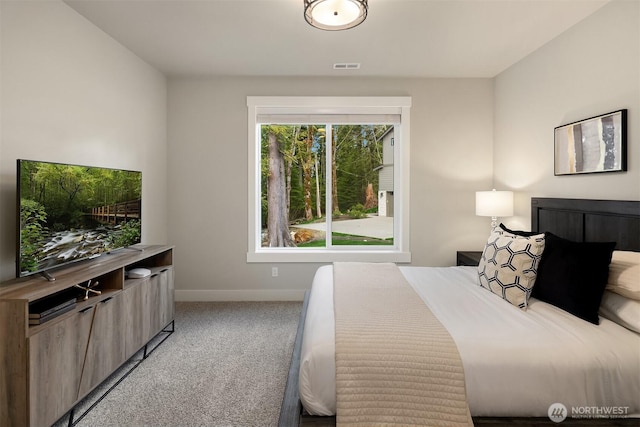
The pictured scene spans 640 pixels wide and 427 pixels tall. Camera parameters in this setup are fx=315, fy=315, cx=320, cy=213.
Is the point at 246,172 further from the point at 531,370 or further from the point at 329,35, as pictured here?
the point at 531,370

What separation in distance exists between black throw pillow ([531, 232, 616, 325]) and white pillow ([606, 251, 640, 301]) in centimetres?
4

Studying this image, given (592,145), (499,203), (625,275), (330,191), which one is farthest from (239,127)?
(625,275)

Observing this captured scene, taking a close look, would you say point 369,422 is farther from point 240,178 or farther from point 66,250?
point 240,178

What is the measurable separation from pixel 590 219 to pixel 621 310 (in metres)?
0.90

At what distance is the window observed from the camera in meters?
3.79

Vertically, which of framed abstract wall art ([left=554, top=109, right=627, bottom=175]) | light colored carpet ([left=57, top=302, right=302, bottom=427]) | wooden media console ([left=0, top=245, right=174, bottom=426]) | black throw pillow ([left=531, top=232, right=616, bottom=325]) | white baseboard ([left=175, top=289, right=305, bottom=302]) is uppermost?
framed abstract wall art ([left=554, top=109, right=627, bottom=175])

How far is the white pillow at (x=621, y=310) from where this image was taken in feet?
5.06

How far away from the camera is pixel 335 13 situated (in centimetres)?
203

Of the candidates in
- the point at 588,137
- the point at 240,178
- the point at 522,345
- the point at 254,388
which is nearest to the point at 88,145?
the point at 240,178

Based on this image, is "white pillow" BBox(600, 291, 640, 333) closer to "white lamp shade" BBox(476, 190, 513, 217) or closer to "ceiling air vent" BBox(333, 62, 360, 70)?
"white lamp shade" BBox(476, 190, 513, 217)

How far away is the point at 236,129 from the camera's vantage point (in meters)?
3.70

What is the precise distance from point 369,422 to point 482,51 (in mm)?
3241

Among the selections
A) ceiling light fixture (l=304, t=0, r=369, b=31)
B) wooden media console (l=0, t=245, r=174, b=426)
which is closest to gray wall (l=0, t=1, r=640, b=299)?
wooden media console (l=0, t=245, r=174, b=426)

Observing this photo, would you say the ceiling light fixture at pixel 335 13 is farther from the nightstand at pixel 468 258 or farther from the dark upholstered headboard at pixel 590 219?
the nightstand at pixel 468 258
